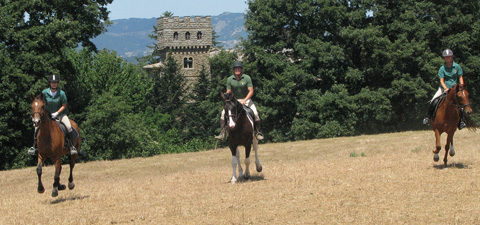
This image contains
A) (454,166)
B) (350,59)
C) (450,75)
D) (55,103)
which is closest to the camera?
(55,103)

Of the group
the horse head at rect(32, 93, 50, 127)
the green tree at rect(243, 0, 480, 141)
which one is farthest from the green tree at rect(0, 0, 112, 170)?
the horse head at rect(32, 93, 50, 127)

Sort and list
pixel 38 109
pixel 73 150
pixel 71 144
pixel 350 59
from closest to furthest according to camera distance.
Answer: pixel 38 109 < pixel 73 150 < pixel 71 144 < pixel 350 59

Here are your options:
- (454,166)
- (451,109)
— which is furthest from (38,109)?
(454,166)

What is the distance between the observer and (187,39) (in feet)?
391

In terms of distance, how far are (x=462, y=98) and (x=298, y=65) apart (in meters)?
40.5

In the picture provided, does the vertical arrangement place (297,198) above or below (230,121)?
below

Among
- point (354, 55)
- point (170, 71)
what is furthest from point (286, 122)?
point (170, 71)

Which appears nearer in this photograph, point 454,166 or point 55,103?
point 55,103

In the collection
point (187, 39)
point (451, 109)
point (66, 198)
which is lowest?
point (66, 198)

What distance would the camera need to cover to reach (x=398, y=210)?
40.2 ft

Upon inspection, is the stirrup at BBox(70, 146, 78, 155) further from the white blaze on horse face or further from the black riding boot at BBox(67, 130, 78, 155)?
the white blaze on horse face

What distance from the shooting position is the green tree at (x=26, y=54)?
138 feet

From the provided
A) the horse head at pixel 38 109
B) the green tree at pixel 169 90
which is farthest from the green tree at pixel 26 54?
the green tree at pixel 169 90

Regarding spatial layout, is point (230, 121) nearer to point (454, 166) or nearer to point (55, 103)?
point (55, 103)
